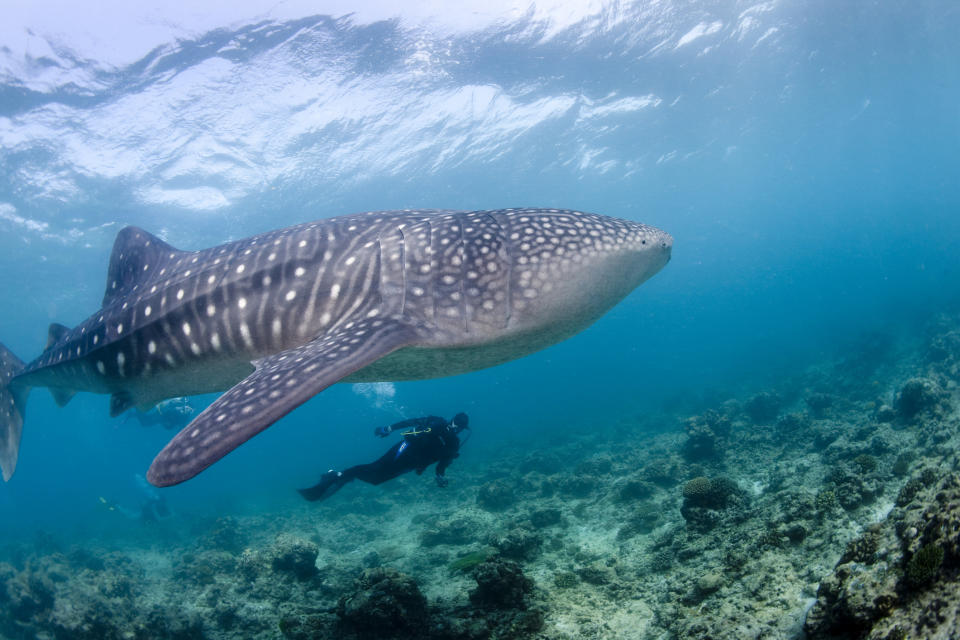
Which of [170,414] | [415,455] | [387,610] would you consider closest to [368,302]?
[387,610]

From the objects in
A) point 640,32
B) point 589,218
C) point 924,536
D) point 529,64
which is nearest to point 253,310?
point 589,218

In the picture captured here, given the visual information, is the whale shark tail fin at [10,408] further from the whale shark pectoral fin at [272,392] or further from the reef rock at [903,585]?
the reef rock at [903,585]

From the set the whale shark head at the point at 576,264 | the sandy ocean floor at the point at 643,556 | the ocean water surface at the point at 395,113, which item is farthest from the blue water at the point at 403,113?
the whale shark head at the point at 576,264

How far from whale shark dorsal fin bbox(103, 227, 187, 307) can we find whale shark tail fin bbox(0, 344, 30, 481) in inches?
93.0

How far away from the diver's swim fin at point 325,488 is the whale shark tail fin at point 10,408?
4436mm

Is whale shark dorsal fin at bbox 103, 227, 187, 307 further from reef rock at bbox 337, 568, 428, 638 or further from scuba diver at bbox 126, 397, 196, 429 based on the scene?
scuba diver at bbox 126, 397, 196, 429

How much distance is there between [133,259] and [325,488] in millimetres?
5828

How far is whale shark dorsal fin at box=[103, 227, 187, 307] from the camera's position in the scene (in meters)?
6.22

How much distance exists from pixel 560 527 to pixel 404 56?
19706 millimetres

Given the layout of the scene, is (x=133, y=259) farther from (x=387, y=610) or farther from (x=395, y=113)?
(x=395, y=113)

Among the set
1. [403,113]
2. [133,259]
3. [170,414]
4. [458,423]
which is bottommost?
[458,423]

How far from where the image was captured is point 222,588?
9109mm

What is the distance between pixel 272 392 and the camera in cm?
325

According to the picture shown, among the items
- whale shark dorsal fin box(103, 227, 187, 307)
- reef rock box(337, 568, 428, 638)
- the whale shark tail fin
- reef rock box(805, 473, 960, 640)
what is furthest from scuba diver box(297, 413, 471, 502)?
reef rock box(805, 473, 960, 640)
